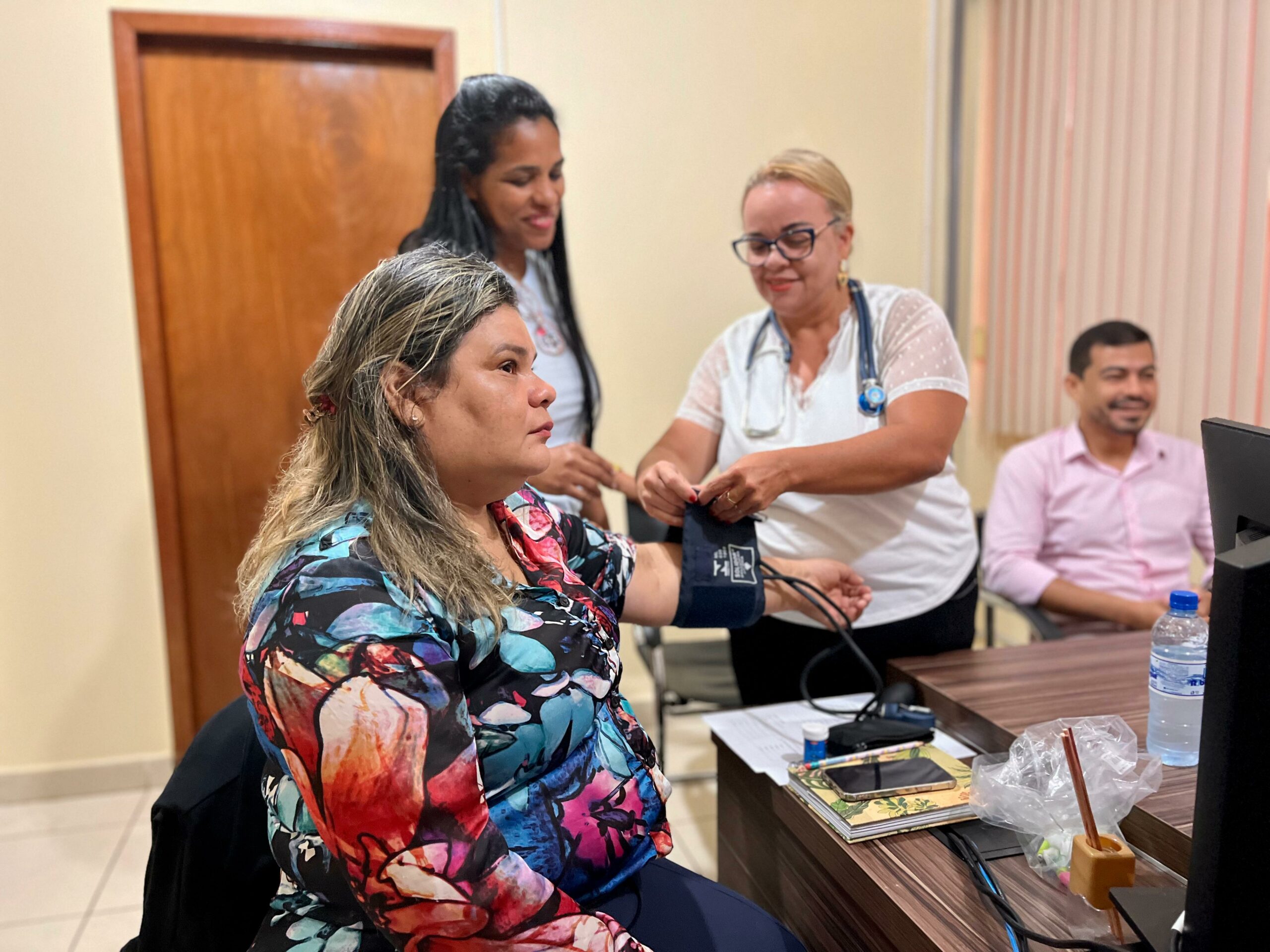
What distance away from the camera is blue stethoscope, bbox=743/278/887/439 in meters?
1.56

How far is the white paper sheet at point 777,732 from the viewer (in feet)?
4.31

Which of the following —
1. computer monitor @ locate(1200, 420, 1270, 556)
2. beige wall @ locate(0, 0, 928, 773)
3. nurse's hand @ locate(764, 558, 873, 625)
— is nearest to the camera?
computer monitor @ locate(1200, 420, 1270, 556)

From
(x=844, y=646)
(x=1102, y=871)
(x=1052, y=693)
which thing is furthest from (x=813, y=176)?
(x=1102, y=871)

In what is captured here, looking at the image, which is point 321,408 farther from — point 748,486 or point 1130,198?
point 1130,198

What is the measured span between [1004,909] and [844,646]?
68cm

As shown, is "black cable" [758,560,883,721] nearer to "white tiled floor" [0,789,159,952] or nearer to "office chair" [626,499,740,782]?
"office chair" [626,499,740,782]

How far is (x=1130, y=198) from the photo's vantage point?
2.64 meters

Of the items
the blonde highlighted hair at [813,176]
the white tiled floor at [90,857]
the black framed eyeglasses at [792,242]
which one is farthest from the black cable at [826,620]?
the white tiled floor at [90,857]

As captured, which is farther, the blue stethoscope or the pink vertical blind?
the pink vertical blind

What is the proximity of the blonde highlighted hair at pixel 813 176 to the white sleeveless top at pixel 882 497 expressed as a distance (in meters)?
0.18

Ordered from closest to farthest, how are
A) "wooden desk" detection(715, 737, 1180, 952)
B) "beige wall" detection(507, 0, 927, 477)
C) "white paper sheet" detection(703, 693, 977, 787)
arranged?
1. "wooden desk" detection(715, 737, 1180, 952)
2. "white paper sheet" detection(703, 693, 977, 787)
3. "beige wall" detection(507, 0, 927, 477)

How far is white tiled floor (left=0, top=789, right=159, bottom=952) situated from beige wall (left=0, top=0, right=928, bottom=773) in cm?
16

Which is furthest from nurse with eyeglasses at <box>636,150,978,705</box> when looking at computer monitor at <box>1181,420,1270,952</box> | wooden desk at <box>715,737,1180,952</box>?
computer monitor at <box>1181,420,1270,952</box>

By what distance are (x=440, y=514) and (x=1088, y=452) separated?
207 cm
